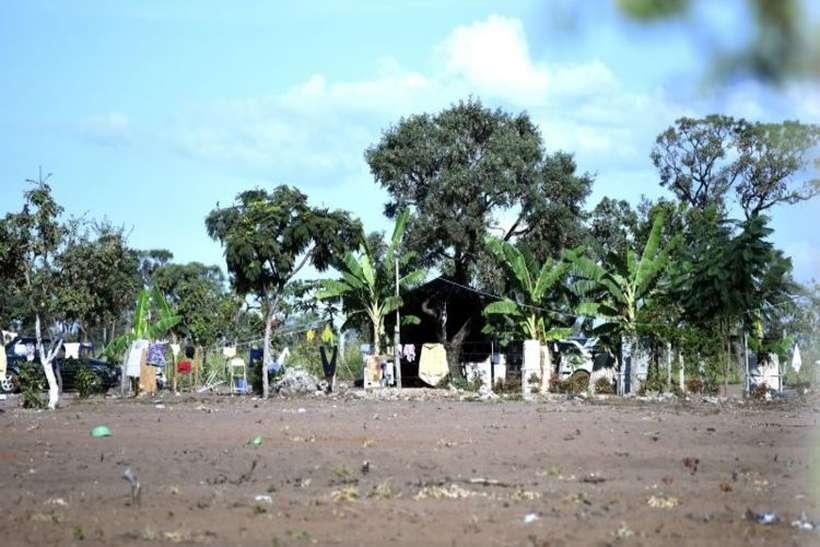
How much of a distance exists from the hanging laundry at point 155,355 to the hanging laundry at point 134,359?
2.26 ft

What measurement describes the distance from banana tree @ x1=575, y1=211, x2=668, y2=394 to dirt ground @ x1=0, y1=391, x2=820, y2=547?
14.6 meters

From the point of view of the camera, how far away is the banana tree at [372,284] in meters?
41.6

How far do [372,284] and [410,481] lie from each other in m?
29.3

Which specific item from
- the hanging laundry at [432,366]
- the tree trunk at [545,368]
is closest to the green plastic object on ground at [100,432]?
the tree trunk at [545,368]

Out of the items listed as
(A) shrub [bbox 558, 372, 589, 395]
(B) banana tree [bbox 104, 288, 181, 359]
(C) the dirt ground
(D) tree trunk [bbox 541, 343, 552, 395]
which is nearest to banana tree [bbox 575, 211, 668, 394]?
(A) shrub [bbox 558, 372, 589, 395]

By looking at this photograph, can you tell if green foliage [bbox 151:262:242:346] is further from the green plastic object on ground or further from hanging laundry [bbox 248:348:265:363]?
the green plastic object on ground

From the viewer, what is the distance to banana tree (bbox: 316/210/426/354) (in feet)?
137

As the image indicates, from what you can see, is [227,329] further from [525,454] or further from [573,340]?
[525,454]

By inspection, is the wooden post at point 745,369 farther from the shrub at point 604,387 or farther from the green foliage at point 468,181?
the green foliage at point 468,181

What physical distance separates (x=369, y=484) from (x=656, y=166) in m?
38.7

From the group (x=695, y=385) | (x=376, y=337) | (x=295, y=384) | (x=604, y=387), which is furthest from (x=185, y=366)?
(x=695, y=385)

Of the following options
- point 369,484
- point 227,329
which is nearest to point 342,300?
point 227,329

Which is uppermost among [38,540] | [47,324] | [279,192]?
[279,192]

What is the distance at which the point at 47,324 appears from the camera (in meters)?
29.6
